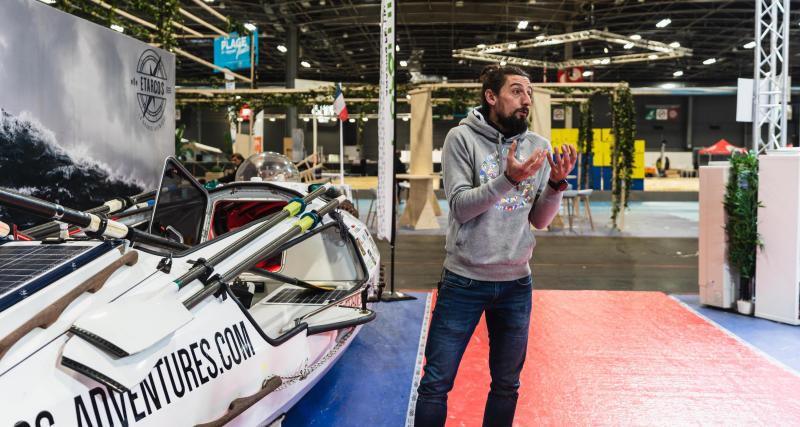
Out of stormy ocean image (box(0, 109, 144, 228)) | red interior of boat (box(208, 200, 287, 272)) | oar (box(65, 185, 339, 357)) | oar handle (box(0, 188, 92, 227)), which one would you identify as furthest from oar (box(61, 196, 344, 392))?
red interior of boat (box(208, 200, 287, 272))

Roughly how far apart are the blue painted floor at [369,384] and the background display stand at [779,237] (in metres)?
2.86

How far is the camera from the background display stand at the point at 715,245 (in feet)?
16.9

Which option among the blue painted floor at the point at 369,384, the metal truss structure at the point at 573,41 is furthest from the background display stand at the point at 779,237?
the metal truss structure at the point at 573,41

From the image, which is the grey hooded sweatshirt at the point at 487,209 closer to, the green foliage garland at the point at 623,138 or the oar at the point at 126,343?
the oar at the point at 126,343

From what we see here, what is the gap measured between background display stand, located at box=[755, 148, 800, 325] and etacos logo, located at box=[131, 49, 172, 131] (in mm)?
5265

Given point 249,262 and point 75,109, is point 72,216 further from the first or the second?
point 75,109

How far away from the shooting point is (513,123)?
2.16 metres

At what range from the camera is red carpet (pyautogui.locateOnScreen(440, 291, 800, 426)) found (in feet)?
9.85

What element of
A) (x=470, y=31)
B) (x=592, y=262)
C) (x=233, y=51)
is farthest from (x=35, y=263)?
(x=470, y=31)

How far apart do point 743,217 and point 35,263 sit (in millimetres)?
5100

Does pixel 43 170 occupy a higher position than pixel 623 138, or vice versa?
pixel 623 138

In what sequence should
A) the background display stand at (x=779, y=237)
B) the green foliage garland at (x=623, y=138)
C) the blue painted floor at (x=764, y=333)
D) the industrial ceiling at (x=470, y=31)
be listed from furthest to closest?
1. the industrial ceiling at (x=470, y=31)
2. the green foliage garland at (x=623, y=138)
3. the background display stand at (x=779, y=237)
4. the blue painted floor at (x=764, y=333)

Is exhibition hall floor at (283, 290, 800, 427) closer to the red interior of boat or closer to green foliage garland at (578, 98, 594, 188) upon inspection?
the red interior of boat

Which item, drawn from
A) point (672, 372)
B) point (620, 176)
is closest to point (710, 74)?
point (620, 176)
